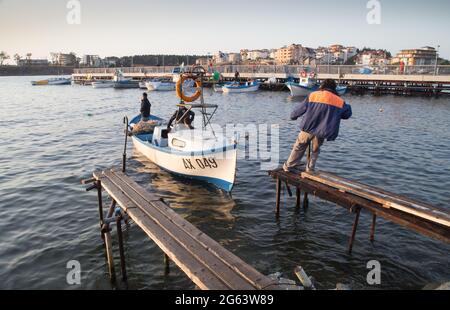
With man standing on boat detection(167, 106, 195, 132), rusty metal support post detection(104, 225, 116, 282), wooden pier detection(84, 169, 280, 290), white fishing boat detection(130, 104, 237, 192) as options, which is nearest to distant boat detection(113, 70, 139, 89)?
white fishing boat detection(130, 104, 237, 192)

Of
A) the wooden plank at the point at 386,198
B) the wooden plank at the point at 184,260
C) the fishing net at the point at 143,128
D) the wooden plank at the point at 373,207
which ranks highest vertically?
the fishing net at the point at 143,128

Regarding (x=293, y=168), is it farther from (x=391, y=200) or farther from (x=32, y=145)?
(x=32, y=145)

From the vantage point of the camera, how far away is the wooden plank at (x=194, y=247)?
15.8ft

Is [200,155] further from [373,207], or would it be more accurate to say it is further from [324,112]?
[373,207]

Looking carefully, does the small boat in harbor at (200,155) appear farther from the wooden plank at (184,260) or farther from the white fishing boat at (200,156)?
the wooden plank at (184,260)

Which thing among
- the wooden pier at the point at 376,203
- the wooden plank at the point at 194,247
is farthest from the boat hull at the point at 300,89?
the wooden plank at the point at 194,247

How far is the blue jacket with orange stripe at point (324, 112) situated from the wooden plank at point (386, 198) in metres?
1.20

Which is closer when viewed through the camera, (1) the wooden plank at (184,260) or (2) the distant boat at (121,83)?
(1) the wooden plank at (184,260)

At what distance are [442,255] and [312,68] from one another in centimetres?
5918

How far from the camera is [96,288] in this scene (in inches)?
286

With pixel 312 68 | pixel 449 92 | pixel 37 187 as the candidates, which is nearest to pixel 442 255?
pixel 37 187

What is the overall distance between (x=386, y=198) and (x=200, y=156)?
668 centimetres

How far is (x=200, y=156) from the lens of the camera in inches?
466

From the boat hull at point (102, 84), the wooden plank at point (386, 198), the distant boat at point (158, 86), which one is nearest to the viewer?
the wooden plank at point (386, 198)
